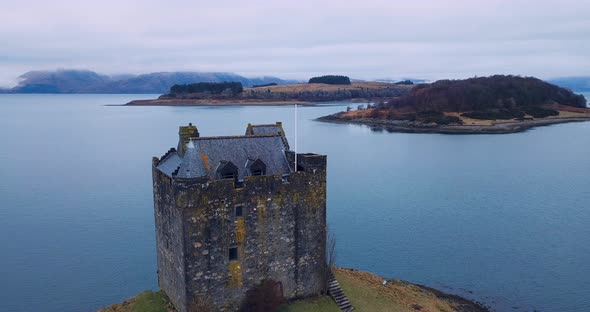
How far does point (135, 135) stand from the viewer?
4697 inches

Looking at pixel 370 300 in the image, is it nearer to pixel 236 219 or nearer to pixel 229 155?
pixel 236 219

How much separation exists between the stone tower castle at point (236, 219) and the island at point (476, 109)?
371 ft

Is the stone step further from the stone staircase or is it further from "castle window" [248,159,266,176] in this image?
"castle window" [248,159,266,176]

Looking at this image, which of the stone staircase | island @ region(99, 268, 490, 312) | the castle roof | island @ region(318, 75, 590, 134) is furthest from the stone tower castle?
island @ region(318, 75, 590, 134)

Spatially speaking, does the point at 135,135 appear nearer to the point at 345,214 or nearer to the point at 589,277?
the point at 345,214

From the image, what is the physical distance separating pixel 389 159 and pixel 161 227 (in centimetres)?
6734

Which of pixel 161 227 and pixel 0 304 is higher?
pixel 161 227

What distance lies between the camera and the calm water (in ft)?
128

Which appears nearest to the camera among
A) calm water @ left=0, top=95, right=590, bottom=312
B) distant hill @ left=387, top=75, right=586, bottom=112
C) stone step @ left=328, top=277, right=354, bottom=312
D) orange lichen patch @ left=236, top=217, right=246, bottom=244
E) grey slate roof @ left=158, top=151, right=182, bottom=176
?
orange lichen patch @ left=236, top=217, right=246, bottom=244

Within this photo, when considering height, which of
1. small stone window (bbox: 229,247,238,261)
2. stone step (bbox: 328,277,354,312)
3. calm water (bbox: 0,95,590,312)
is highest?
small stone window (bbox: 229,247,238,261)

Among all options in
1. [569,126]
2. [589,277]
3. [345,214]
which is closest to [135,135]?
[345,214]

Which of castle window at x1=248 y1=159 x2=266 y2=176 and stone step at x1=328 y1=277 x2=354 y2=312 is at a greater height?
castle window at x1=248 y1=159 x2=266 y2=176

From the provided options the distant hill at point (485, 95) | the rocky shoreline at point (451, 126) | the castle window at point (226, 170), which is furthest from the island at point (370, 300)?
the distant hill at point (485, 95)

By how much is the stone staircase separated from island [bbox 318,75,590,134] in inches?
4366
